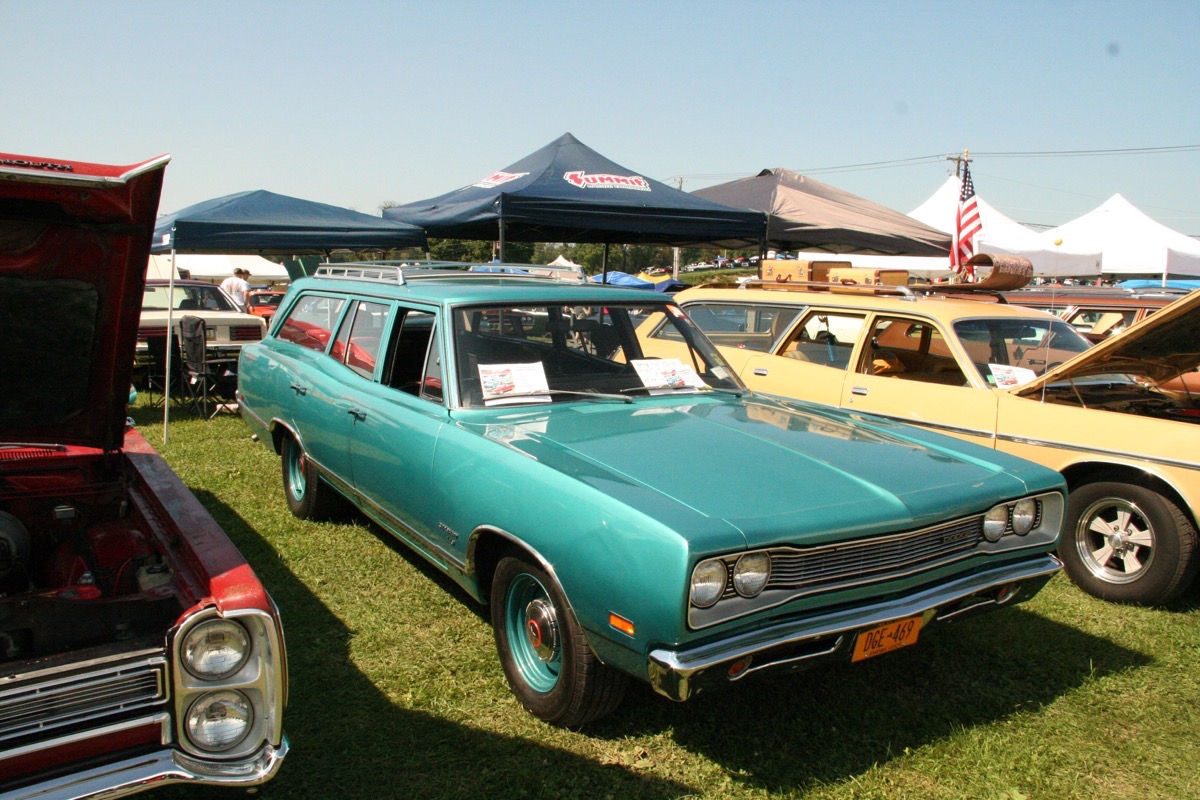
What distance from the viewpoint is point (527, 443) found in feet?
10.7

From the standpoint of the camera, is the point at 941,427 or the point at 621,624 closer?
the point at 621,624

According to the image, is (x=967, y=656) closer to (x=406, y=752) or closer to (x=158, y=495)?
(x=406, y=752)

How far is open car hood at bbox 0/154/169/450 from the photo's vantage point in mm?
2248

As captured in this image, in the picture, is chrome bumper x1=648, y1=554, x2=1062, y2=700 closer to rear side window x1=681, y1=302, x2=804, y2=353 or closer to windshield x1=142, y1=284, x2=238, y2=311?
rear side window x1=681, y1=302, x2=804, y2=353

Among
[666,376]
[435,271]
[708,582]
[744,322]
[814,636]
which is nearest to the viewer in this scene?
[708,582]

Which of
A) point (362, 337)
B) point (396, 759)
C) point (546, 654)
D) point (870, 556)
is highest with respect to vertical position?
point (362, 337)

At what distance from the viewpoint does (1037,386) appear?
16.4 feet

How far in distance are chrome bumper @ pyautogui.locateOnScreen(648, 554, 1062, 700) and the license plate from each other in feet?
0.10

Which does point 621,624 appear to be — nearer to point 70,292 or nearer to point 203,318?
point 70,292

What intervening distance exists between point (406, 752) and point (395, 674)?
576mm

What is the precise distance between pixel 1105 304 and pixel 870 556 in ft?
26.4

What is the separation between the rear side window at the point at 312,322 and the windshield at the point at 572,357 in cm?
137

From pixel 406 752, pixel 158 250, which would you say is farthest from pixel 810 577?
pixel 158 250

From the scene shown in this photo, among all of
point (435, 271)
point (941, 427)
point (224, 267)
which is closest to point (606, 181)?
point (435, 271)
